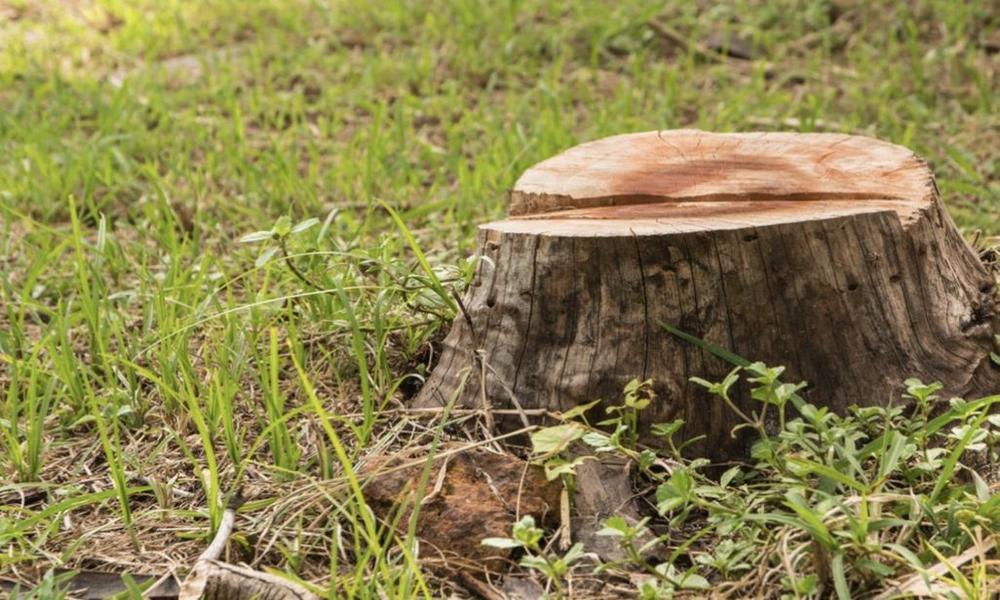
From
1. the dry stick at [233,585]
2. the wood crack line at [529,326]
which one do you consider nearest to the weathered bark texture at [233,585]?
the dry stick at [233,585]

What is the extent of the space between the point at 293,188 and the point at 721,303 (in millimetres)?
1914

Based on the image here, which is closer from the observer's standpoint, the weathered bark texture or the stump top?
the weathered bark texture

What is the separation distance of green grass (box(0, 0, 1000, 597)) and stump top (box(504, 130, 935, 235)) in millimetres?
320

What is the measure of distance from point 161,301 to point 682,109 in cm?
261

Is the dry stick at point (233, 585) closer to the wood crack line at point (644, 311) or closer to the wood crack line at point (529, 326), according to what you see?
the wood crack line at point (529, 326)

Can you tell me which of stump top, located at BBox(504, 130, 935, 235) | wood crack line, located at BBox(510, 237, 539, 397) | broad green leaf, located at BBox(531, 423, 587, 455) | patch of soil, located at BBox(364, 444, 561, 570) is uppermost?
stump top, located at BBox(504, 130, 935, 235)

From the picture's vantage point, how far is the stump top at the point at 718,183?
2.24 meters

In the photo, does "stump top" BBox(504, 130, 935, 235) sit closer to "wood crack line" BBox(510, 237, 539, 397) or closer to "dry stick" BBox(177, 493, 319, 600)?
"wood crack line" BBox(510, 237, 539, 397)

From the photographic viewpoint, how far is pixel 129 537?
2.12 metres

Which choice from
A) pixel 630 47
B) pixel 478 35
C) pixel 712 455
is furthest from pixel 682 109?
pixel 712 455

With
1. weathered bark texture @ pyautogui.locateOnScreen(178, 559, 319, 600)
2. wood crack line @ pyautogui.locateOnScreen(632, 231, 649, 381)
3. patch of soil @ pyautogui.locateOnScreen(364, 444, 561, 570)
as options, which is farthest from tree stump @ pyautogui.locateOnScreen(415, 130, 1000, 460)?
weathered bark texture @ pyautogui.locateOnScreen(178, 559, 319, 600)

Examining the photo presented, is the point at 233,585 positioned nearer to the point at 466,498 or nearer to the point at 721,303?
the point at 466,498

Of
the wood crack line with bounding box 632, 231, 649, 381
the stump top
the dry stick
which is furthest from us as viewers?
the stump top

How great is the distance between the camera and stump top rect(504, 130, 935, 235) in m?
2.24
